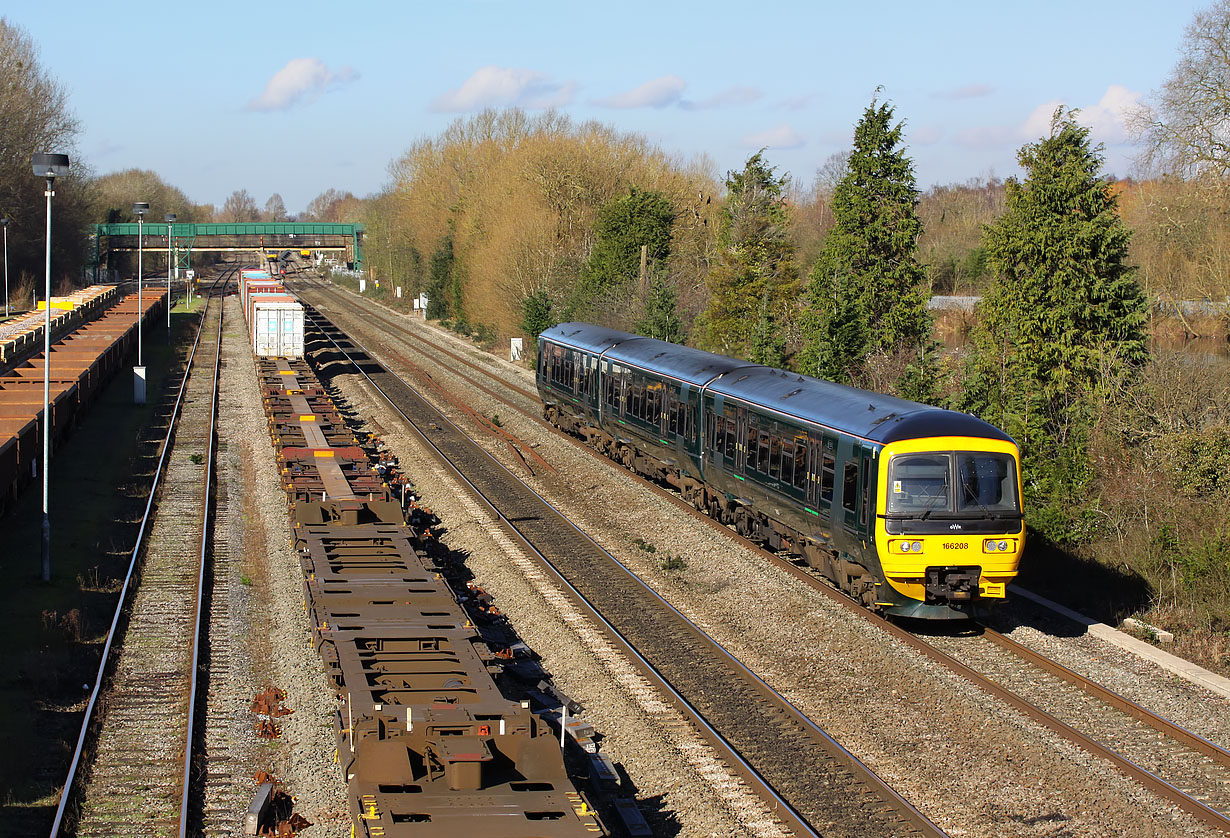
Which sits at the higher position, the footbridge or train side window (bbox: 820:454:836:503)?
the footbridge

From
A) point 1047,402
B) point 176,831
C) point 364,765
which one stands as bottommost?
point 176,831

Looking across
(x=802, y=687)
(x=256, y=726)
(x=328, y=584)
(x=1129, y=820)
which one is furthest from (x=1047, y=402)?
Result: (x=256, y=726)

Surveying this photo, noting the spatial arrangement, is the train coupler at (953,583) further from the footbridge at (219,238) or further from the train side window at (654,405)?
→ the footbridge at (219,238)

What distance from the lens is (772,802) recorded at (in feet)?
32.2

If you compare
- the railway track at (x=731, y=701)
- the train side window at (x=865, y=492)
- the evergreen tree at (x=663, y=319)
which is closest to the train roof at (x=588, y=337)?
the evergreen tree at (x=663, y=319)

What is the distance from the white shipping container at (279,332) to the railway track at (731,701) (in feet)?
74.0

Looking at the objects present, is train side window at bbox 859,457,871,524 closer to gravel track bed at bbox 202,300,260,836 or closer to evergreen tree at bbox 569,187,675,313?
gravel track bed at bbox 202,300,260,836

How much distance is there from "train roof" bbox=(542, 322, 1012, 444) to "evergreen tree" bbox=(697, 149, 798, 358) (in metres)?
10.3

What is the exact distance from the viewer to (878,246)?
111 ft

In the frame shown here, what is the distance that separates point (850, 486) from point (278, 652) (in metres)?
7.66

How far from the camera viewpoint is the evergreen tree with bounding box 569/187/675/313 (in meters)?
44.2

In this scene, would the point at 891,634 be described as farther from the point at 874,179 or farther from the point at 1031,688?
the point at 874,179

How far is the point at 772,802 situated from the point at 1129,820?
10.2 ft

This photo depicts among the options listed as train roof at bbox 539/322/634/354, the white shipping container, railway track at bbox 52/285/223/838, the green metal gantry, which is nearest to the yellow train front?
railway track at bbox 52/285/223/838
